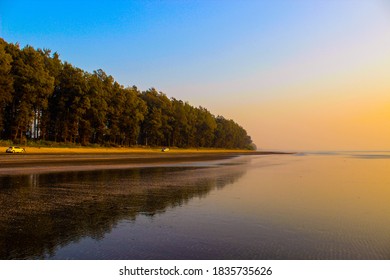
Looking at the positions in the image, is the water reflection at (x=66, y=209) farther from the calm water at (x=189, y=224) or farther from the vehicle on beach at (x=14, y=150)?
the vehicle on beach at (x=14, y=150)

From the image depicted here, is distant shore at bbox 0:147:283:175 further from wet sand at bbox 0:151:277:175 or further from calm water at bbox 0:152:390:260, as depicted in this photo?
calm water at bbox 0:152:390:260

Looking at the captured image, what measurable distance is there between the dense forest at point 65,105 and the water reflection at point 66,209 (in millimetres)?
42159

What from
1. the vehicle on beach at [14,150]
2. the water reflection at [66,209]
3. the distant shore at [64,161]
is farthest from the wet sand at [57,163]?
the water reflection at [66,209]

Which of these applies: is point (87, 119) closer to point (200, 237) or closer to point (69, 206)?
point (69, 206)

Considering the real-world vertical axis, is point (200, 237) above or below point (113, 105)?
below

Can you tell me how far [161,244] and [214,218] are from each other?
3.23m

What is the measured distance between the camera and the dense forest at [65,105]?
54.3 metres

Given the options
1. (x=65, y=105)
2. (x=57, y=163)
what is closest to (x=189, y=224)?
(x=57, y=163)

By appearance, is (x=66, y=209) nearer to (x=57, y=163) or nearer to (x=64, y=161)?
(x=57, y=163)

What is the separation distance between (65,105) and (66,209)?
194 feet

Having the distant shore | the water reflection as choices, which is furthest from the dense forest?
the water reflection

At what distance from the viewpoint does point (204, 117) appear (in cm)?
13500
